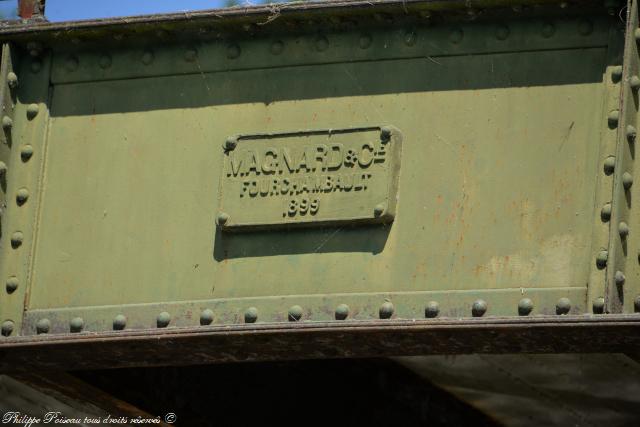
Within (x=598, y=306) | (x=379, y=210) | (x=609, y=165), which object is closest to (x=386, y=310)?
(x=379, y=210)

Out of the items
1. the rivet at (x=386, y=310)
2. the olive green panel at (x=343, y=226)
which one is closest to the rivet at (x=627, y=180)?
the olive green panel at (x=343, y=226)

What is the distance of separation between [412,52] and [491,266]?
123cm

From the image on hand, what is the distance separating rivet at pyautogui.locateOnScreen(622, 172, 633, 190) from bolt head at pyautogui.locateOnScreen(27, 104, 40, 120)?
11.0 ft

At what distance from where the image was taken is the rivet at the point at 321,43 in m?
8.19

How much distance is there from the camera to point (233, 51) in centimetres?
837

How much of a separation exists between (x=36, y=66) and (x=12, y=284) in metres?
1.26

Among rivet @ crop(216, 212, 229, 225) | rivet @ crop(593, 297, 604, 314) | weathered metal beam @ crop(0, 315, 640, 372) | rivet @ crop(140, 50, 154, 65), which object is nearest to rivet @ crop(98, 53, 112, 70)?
rivet @ crop(140, 50, 154, 65)

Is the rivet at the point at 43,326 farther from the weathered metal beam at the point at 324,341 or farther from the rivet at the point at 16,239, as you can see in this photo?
the rivet at the point at 16,239

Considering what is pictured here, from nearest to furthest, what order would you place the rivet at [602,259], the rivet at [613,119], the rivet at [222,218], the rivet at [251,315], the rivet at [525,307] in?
1. the rivet at [602,259]
2. the rivet at [525,307]
3. the rivet at [613,119]
4. the rivet at [251,315]
5. the rivet at [222,218]

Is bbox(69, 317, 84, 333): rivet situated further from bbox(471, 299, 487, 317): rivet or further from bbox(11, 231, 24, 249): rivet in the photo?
bbox(471, 299, 487, 317): rivet

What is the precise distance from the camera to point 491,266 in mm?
7559

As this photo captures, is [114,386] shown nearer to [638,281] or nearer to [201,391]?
[201,391]

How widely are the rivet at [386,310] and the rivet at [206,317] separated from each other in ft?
2.95

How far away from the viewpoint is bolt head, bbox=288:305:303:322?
25.4 feet
